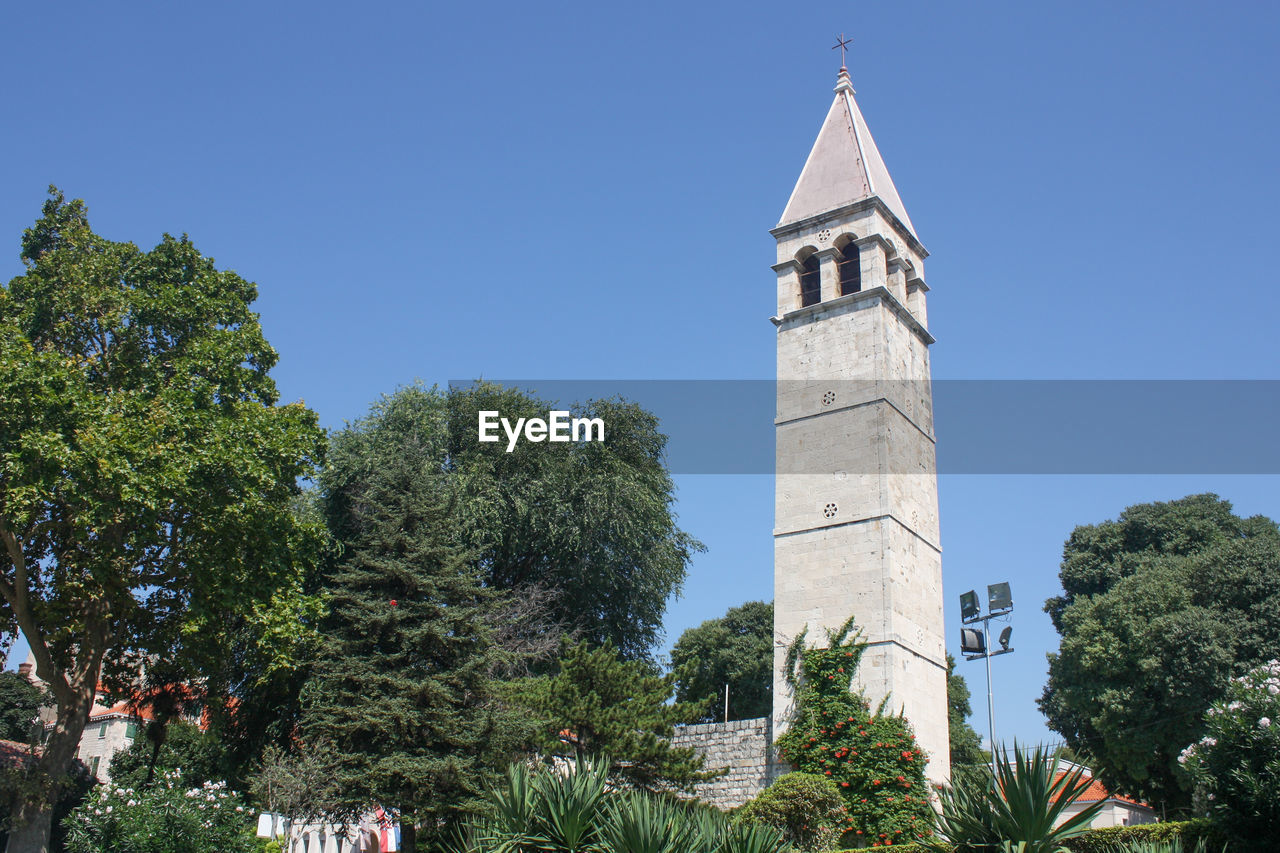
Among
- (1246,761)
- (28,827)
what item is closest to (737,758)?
(1246,761)

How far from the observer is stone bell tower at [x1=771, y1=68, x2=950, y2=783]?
19.6 metres

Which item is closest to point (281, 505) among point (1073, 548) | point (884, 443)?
point (884, 443)

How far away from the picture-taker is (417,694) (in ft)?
52.3

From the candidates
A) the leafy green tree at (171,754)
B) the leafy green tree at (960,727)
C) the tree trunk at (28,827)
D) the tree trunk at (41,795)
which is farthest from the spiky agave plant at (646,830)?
the leafy green tree at (960,727)

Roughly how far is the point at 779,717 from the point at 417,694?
7340 mm

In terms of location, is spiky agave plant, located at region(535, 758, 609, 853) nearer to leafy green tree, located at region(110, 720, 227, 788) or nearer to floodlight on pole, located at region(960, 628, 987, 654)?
floodlight on pole, located at region(960, 628, 987, 654)

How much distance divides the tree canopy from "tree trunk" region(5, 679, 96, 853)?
20396 mm

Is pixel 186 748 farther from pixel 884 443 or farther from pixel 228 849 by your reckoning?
pixel 884 443

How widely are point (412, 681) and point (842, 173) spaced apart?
15483mm

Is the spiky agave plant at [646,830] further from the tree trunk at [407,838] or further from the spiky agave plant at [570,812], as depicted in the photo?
the tree trunk at [407,838]

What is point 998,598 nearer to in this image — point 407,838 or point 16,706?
point 407,838

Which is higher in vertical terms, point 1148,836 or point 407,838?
point 1148,836

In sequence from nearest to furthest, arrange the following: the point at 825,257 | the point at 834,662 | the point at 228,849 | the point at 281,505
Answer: the point at 228,849 → the point at 281,505 → the point at 834,662 → the point at 825,257

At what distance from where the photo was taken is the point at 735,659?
38.3 m
